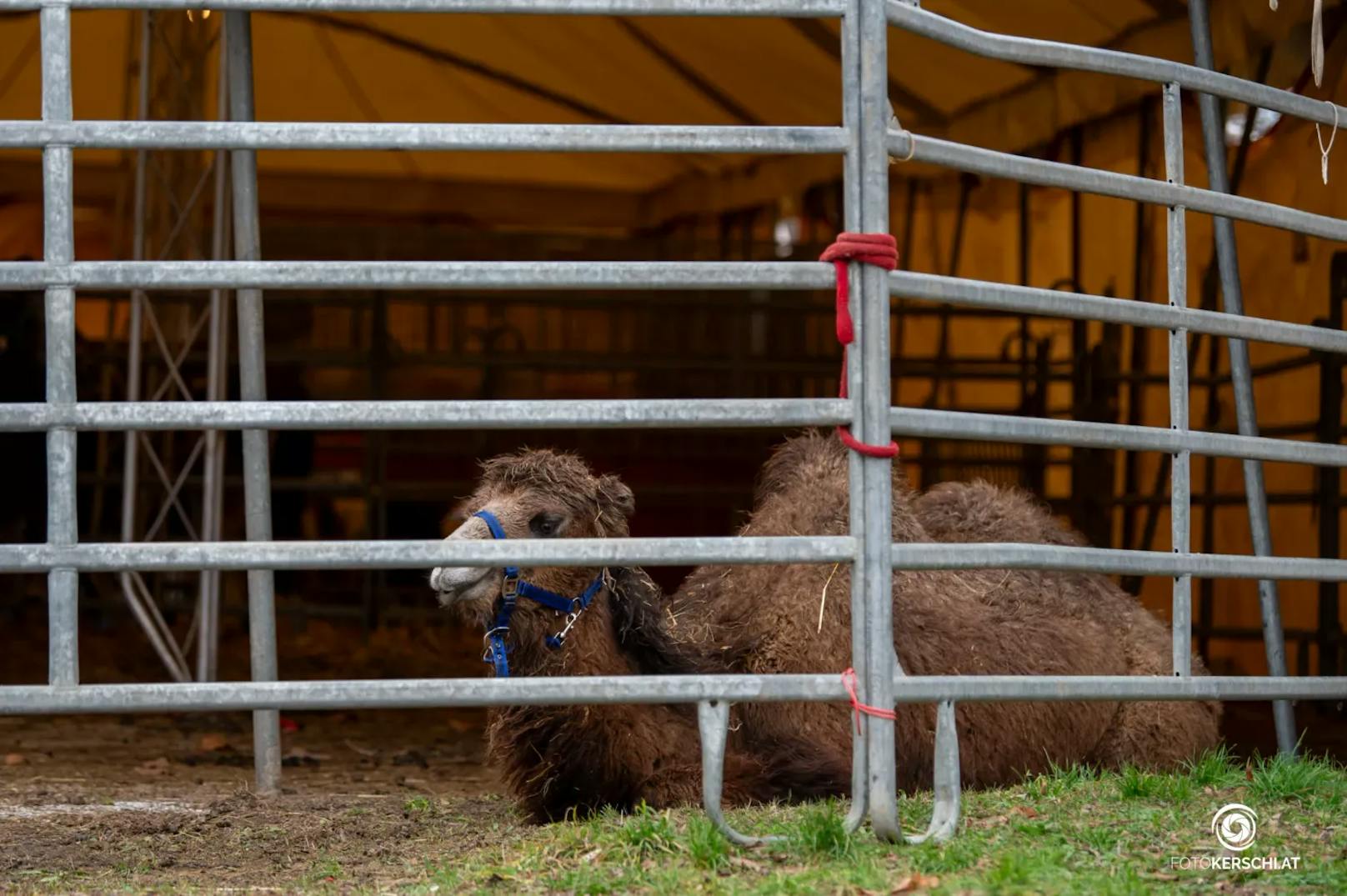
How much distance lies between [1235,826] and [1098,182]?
5.95ft

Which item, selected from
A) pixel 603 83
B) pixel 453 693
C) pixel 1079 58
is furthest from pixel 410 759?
pixel 603 83

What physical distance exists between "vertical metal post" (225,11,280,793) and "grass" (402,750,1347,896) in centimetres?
175

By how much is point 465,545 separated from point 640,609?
132cm

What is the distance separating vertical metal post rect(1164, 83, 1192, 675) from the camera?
4.38 meters

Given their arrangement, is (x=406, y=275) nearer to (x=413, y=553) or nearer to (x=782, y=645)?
(x=413, y=553)

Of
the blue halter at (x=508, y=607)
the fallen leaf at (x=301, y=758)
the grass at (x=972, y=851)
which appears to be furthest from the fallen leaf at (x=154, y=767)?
the grass at (x=972, y=851)

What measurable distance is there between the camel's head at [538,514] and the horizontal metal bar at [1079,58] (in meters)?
1.80

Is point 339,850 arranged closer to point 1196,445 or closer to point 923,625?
point 923,625

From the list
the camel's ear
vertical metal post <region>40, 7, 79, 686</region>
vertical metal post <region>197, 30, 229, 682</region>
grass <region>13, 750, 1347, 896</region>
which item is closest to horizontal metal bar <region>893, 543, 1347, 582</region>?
grass <region>13, 750, 1347, 896</region>

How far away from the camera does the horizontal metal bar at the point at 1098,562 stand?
3854mm

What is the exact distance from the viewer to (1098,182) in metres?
4.34

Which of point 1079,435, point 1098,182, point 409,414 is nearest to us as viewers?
point 409,414

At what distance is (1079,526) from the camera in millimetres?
11758

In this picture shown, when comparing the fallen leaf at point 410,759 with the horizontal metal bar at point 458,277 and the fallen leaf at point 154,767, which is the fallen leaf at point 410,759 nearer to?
the fallen leaf at point 154,767
